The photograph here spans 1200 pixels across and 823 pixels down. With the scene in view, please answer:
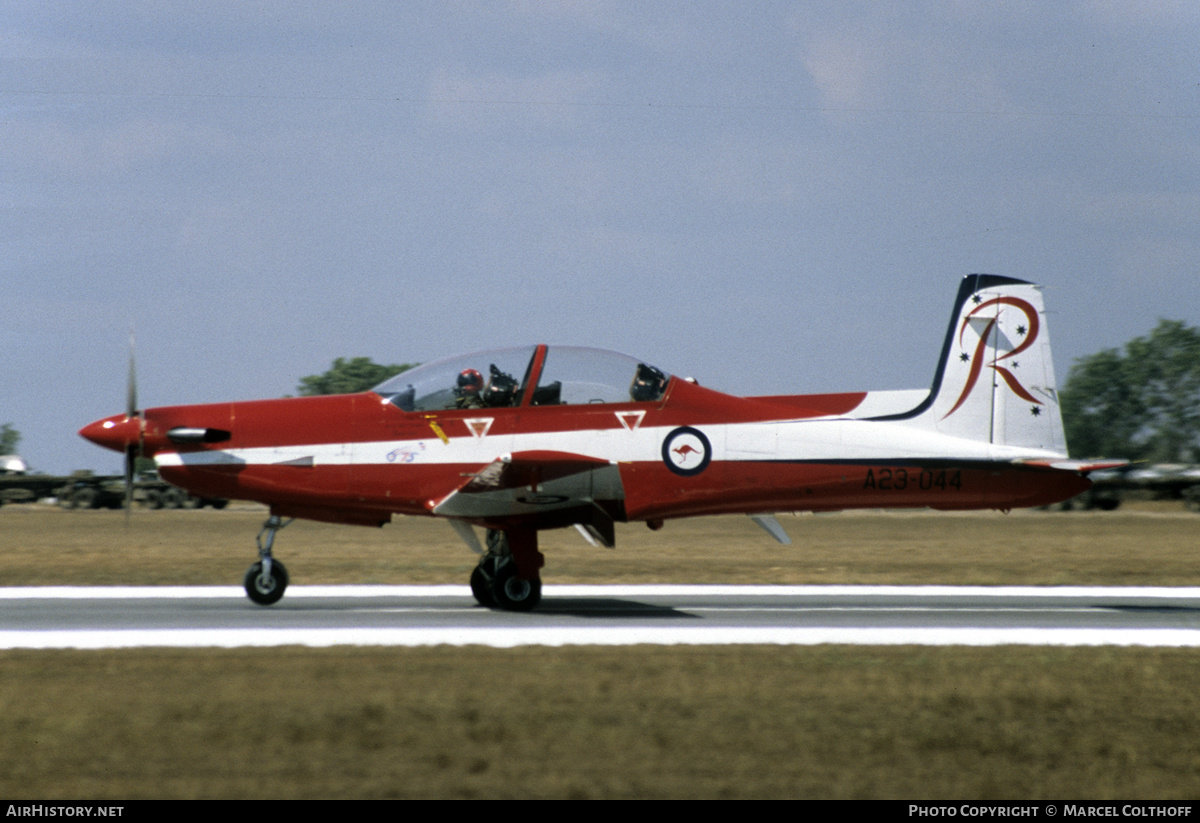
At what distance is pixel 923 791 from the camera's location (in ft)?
17.9

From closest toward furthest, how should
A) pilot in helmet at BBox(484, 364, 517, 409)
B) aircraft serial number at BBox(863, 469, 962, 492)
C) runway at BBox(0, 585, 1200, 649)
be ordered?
1. runway at BBox(0, 585, 1200, 649)
2. pilot in helmet at BBox(484, 364, 517, 409)
3. aircraft serial number at BBox(863, 469, 962, 492)

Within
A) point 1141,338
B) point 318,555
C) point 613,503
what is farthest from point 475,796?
point 1141,338

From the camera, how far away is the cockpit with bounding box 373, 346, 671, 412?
11945 millimetres

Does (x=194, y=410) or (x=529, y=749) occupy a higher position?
(x=194, y=410)

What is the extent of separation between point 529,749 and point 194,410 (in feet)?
23.3

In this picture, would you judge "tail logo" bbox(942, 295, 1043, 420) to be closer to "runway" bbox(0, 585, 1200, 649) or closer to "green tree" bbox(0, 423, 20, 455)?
"runway" bbox(0, 585, 1200, 649)

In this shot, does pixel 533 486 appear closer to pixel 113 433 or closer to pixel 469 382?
pixel 469 382

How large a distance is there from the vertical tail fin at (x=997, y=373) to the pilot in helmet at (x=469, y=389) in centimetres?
451

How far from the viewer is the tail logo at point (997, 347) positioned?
12883 millimetres

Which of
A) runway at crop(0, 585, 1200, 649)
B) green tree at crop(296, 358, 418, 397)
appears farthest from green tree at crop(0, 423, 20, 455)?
runway at crop(0, 585, 1200, 649)

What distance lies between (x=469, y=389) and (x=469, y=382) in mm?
72

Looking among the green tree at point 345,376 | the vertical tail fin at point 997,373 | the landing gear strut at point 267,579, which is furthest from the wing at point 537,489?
the green tree at point 345,376

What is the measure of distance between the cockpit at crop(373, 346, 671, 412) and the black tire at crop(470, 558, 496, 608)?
181 cm
